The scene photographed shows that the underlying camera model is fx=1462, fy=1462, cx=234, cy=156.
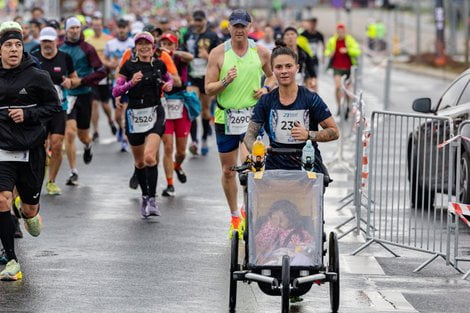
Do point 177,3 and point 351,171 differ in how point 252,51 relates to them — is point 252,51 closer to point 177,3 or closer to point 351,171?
point 351,171

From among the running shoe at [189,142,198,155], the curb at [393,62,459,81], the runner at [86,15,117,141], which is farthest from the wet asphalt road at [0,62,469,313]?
the curb at [393,62,459,81]

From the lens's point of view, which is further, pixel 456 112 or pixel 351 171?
pixel 351 171

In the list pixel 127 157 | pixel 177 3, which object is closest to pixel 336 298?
pixel 127 157

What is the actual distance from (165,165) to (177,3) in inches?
3339

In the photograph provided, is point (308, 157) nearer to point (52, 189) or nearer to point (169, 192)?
point (169, 192)

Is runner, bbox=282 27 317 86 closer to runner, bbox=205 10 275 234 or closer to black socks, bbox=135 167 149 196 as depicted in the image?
black socks, bbox=135 167 149 196

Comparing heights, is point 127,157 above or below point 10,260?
below

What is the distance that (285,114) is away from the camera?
10.1 m

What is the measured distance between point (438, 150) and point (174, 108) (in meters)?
5.10

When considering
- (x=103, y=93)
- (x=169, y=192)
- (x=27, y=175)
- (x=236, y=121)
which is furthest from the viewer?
(x=103, y=93)

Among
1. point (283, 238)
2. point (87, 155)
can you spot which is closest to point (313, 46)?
point (87, 155)

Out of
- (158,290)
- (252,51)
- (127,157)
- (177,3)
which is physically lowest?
(177,3)

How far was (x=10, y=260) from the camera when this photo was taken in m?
10.6

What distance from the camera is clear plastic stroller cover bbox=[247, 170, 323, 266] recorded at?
30.1 ft
